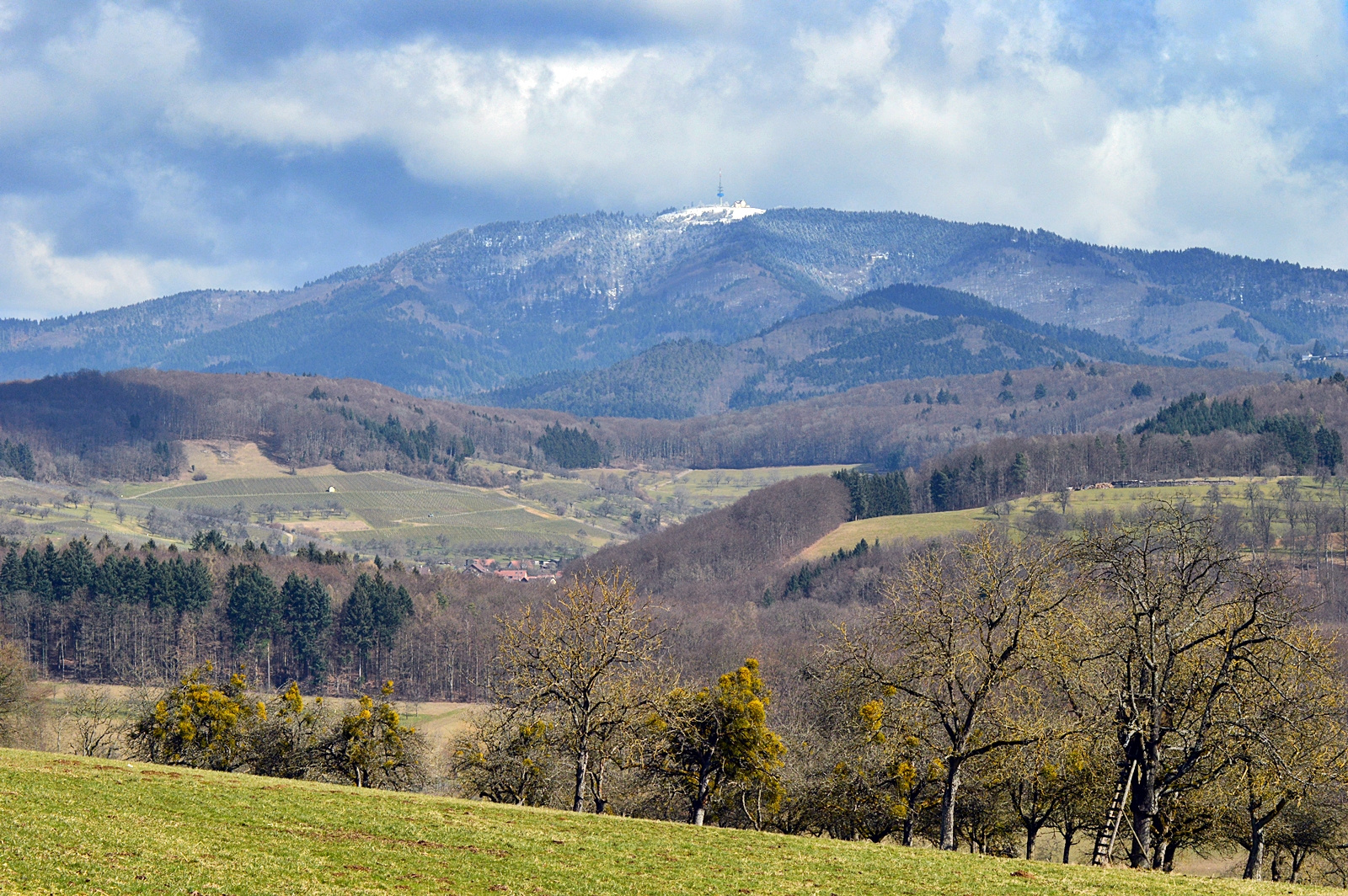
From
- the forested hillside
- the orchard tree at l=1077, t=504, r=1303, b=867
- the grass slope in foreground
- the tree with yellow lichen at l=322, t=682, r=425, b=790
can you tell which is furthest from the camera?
the forested hillside

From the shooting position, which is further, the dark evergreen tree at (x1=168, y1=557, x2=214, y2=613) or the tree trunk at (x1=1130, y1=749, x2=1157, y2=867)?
the dark evergreen tree at (x1=168, y1=557, x2=214, y2=613)

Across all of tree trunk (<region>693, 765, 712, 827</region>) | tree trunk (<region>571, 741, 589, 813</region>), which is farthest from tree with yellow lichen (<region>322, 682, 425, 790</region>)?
tree trunk (<region>693, 765, 712, 827</region>)

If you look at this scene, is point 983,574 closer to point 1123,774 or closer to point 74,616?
point 1123,774

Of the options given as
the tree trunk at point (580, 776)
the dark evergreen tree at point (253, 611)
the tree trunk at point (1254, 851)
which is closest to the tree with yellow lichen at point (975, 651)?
the tree trunk at point (1254, 851)

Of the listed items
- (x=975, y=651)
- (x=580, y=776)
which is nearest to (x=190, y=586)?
(x=580, y=776)

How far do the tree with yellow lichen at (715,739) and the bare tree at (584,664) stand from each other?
1.89 m

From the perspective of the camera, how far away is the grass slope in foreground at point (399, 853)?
2686 centimetres

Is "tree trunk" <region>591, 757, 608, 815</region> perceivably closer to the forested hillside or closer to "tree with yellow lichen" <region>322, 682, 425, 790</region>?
"tree with yellow lichen" <region>322, 682, 425, 790</region>

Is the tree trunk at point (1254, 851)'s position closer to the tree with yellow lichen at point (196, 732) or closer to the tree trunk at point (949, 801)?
the tree trunk at point (949, 801)

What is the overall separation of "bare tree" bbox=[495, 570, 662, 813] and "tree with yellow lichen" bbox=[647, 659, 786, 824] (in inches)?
74.5

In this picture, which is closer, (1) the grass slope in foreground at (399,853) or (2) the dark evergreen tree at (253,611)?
(1) the grass slope in foreground at (399,853)

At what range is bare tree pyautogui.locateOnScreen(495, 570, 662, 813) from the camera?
5222 cm

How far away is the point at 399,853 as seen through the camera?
30984mm

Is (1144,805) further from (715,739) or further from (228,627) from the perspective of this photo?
(228,627)
